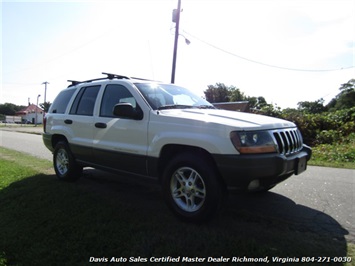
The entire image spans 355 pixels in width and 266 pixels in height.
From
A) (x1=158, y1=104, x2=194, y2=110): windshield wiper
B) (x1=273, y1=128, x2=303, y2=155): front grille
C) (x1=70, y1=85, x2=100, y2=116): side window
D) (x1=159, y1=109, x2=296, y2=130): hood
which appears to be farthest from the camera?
(x1=70, y1=85, x2=100, y2=116): side window

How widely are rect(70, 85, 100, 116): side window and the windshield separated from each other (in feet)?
3.68

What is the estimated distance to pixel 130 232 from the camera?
3.30m

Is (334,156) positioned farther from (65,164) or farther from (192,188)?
(65,164)

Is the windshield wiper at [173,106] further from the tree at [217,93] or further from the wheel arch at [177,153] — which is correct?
the tree at [217,93]

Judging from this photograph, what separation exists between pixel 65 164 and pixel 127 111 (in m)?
2.53

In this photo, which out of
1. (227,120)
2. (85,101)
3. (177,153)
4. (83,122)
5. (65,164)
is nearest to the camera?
(227,120)

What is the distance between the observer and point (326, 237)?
325 cm

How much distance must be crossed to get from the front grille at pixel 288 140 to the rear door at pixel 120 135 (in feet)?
5.67

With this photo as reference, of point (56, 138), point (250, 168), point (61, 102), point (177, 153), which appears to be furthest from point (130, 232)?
point (61, 102)

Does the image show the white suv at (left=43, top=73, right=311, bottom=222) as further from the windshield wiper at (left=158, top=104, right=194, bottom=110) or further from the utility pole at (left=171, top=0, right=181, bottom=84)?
the utility pole at (left=171, top=0, right=181, bottom=84)

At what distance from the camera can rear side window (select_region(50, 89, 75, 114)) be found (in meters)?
6.07

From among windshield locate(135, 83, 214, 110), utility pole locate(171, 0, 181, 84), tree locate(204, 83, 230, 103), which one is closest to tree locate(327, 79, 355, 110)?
tree locate(204, 83, 230, 103)

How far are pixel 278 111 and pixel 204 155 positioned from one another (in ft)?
44.4

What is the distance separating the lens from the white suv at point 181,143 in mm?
3268
